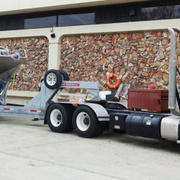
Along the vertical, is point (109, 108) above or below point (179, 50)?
below

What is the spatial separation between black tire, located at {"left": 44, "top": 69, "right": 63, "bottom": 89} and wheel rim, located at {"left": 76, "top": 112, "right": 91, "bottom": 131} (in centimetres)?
158

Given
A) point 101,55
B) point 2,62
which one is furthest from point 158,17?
point 2,62

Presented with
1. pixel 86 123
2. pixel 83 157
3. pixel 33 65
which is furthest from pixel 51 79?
pixel 33 65

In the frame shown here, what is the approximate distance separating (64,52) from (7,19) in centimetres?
491

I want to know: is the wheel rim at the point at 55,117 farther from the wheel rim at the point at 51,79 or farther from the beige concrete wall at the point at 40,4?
the beige concrete wall at the point at 40,4

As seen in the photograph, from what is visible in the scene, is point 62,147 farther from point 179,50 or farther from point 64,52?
point 64,52

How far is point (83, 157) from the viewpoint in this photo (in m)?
7.17

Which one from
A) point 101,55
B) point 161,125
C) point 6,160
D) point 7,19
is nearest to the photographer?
point 6,160

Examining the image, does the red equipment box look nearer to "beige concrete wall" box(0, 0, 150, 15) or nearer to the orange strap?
the orange strap

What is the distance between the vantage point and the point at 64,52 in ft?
54.3

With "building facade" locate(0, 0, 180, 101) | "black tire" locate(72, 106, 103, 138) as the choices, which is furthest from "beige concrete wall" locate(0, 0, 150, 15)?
"black tire" locate(72, 106, 103, 138)

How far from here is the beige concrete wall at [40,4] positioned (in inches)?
607

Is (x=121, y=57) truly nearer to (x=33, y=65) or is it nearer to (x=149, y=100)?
(x=33, y=65)

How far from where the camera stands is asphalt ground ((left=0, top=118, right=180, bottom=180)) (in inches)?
230
